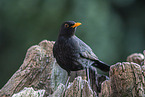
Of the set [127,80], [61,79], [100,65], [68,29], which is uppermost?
[68,29]

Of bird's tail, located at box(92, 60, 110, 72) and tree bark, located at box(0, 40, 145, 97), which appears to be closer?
tree bark, located at box(0, 40, 145, 97)

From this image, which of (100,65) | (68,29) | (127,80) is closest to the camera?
(127,80)

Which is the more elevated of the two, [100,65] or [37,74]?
[100,65]

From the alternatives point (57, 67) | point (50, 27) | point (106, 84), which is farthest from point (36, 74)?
point (50, 27)

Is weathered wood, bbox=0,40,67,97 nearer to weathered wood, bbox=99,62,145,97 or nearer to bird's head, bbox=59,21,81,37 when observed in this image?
bird's head, bbox=59,21,81,37

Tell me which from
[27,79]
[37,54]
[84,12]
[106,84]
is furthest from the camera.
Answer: [84,12]

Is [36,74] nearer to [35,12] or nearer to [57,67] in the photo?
[57,67]

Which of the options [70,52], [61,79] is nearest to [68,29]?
[70,52]

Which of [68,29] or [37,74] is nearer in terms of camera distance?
[37,74]

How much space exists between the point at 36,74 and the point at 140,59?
2189 mm

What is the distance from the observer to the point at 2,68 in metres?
5.66

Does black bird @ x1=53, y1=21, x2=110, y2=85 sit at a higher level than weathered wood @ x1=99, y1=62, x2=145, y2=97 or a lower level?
higher

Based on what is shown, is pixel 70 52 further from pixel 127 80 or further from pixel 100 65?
pixel 127 80

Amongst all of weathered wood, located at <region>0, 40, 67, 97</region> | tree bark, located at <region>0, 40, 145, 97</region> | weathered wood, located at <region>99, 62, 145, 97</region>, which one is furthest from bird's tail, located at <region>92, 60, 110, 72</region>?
weathered wood, located at <region>99, 62, 145, 97</region>
